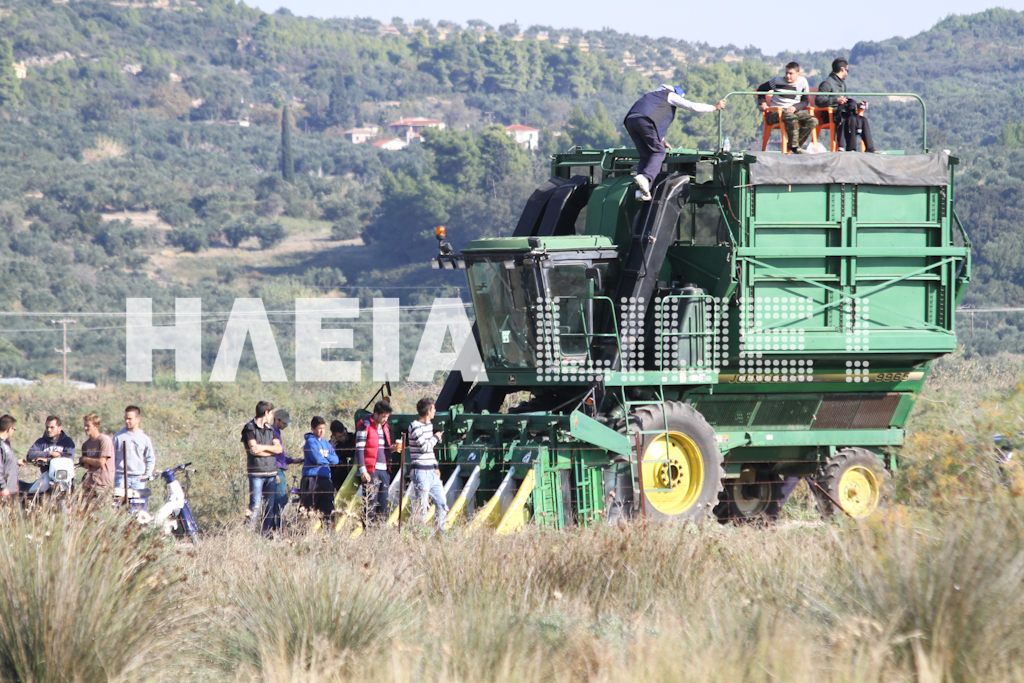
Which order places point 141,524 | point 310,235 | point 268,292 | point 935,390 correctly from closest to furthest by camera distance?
point 141,524
point 935,390
point 268,292
point 310,235

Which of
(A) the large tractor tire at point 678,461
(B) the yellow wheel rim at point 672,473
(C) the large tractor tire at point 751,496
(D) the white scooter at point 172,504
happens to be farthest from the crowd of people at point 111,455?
(C) the large tractor tire at point 751,496

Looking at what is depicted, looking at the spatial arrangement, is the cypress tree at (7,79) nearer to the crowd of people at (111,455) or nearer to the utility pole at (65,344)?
the utility pole at (65,344)

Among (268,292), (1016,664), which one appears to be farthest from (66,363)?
(1016,664)

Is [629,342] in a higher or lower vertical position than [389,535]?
higher

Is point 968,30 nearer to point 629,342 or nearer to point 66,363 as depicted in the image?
point 66,363

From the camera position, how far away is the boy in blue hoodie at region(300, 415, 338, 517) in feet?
51.5

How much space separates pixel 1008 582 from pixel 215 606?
5194mm

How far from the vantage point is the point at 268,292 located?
7644 cm

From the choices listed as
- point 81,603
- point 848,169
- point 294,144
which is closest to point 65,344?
point 848,169

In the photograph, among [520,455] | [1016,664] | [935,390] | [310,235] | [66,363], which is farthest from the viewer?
[310,235]

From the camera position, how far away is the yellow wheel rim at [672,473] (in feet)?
49.5

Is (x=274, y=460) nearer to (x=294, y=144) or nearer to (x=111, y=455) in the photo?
(x=111, y=455)

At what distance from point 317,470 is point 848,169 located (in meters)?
6.81

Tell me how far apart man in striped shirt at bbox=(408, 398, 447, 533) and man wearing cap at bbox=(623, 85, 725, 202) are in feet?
11.9
